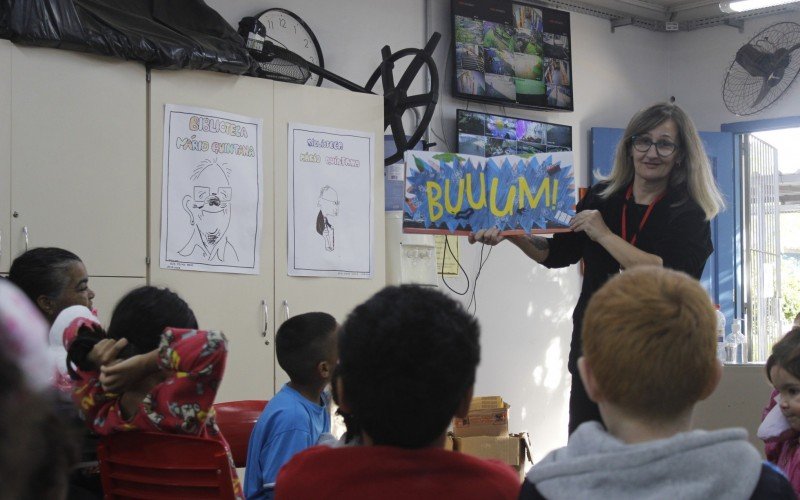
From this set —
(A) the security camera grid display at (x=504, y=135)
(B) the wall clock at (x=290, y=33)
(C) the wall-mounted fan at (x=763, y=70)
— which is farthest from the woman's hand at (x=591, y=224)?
(C) the wall-mounted fan at (x=763, y=70)

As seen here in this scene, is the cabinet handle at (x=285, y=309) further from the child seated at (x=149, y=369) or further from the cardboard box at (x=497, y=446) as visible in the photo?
the child seated at (x=149, y=369)

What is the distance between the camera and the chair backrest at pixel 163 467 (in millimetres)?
1536

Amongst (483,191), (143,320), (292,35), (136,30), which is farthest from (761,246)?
(143,320)

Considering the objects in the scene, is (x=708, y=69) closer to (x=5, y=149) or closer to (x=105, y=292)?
(x=105, y=292)

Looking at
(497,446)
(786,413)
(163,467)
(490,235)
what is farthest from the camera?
(497,446)

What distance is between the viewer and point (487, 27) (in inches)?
218

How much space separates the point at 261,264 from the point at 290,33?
1453 mm

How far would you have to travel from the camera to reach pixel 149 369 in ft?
5.26

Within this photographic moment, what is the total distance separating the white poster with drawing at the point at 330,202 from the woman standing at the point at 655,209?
188cm

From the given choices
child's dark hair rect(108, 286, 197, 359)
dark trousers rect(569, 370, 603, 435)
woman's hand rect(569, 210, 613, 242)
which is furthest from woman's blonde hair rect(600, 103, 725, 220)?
child's dark hair rect(108, 286, 197, 359)

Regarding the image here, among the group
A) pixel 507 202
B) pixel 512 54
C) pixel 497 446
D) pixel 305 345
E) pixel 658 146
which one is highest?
pixel 512 54

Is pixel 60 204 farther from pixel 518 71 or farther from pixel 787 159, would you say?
pixel 787 159

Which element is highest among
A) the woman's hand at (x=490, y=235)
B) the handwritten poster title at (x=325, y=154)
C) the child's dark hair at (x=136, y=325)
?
the handwritten poster title at (x=325, y=154)

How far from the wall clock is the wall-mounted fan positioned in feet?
10.5
